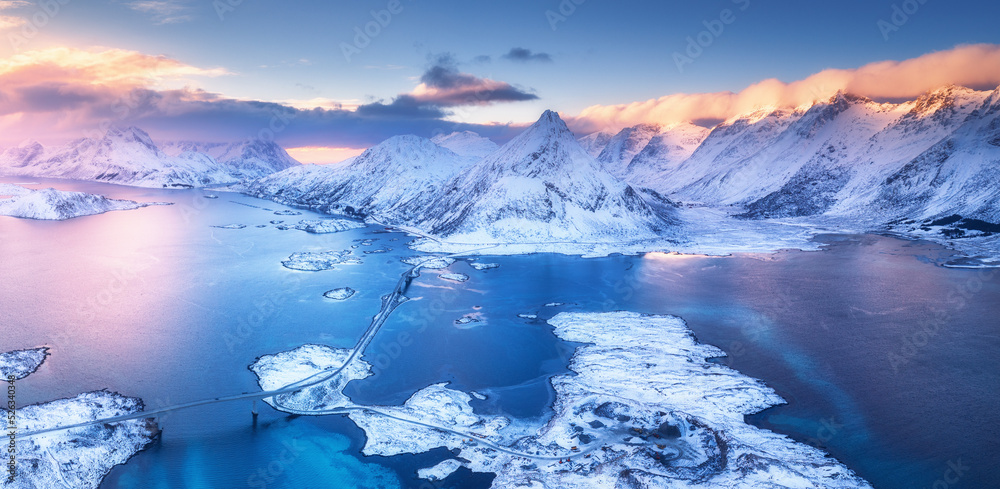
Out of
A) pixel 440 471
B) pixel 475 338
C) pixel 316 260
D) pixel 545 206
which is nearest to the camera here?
pixel 440 471

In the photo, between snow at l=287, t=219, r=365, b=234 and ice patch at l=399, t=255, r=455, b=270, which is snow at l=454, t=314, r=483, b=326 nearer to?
ice patch at l=399, t=255, r=455, b=270

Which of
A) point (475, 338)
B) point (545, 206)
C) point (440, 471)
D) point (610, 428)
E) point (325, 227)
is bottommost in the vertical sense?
point (325, 227)

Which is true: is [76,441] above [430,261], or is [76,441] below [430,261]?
below

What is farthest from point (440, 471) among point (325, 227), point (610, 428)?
point (325, 227)

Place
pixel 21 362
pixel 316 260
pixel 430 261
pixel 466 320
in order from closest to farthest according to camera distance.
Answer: pixel 21 362
pixel 466 320
pixel 316 260
pixel 430 261

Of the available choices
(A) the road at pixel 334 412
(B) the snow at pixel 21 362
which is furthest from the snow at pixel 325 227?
(A) the road at pixel 334 412

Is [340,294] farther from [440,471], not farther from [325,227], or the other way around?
[325,227]
